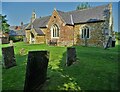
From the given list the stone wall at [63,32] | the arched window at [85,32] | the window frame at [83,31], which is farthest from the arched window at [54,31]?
the arched window at [85,32]

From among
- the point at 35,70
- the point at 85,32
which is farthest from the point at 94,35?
the point at 35,70

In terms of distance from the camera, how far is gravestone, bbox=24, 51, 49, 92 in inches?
302

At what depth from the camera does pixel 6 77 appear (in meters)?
10.9

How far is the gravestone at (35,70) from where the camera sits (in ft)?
25.2

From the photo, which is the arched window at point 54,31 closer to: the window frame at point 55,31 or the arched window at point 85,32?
the window frame at point 55,31

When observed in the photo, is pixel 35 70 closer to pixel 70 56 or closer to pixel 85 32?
pixel 70 56

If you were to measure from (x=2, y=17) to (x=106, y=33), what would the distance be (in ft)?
105

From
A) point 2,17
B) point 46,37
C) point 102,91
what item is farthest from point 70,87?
point 2,17

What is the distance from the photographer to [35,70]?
7.86 meters

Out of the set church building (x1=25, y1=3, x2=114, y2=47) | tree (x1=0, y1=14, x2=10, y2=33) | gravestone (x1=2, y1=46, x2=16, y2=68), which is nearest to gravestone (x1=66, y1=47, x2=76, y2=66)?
gravestone (x1=2, y1=46, x2=16, y2=68)

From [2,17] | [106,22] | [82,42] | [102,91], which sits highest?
[2,17]

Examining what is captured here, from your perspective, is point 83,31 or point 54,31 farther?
point 54,31

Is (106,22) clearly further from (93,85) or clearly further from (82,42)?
(93,85)

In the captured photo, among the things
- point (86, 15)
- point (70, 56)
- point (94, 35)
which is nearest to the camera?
point (70, 56)
